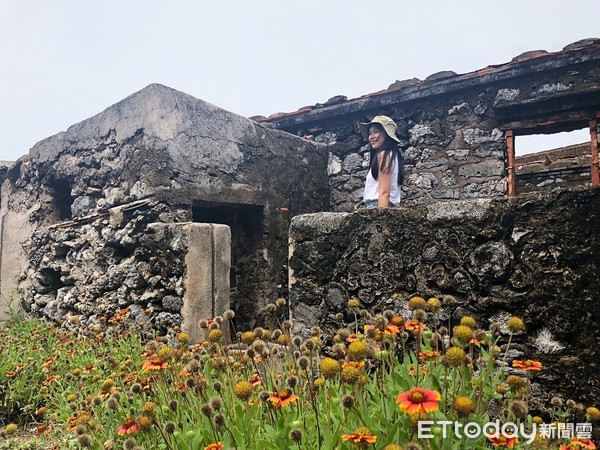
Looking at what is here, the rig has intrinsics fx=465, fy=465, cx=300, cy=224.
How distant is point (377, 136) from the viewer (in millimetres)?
4426

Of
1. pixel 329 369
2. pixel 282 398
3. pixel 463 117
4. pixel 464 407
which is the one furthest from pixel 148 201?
pixel 463 117

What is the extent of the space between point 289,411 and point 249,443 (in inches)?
6.5

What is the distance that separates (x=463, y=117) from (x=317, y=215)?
12.0 feet

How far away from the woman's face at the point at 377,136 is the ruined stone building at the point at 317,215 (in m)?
0.85

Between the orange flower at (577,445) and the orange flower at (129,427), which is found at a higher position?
the orange flower at (129,427)

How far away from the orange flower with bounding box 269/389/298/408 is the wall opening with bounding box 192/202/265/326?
12.1 feet

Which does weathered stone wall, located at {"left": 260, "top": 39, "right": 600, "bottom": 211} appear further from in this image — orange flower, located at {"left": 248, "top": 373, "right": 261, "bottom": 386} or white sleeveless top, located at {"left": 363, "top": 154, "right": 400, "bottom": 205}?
orange flower, located at {"left": 248, "top": 373, "right": 261, "bottom": 386}

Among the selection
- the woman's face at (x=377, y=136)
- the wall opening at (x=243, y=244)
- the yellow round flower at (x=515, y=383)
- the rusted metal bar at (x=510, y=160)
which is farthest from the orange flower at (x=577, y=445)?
the rusted metal bar at (x=510, y=160)

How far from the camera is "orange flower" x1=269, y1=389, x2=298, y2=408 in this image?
1431 mm

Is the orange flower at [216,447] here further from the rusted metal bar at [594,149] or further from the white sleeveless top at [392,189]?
the rusted metal bar at [594,149]

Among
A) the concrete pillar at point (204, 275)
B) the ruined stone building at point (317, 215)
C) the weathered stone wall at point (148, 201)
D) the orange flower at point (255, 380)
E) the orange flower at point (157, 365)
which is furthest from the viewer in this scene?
the weathered stone wall at point (148, 201)

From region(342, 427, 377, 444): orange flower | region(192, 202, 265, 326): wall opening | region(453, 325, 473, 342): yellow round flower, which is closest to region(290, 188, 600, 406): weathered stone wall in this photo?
region(453, 325, 473, 342): yellow round flower

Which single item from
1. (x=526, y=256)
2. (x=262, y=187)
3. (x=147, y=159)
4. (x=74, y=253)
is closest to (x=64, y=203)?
(x=74, y=253)

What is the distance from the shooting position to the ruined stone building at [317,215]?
6.95ft
